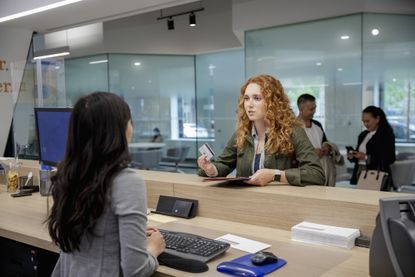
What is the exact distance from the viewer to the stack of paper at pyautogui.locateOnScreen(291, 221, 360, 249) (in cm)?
165

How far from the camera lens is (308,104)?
160 inches

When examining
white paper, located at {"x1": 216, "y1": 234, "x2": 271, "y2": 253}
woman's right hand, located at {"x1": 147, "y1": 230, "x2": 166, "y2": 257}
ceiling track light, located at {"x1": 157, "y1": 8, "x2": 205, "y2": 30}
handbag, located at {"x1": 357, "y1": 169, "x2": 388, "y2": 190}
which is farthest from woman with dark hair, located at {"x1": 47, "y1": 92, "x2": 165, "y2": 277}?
ceiling track light, located at {"x1": 157, "y1": 8, "x2": 205, "y2": 30}

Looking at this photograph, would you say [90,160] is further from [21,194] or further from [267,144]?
[21,194]

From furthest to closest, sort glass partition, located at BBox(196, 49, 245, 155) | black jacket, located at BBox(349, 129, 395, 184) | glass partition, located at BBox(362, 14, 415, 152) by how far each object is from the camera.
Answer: glass partition, located at BBox(196, 49, 245, 155), glass partition, located at BBox(362, 14, 415, 152), black jacket, located at BBox(349, 129, 395, 184)

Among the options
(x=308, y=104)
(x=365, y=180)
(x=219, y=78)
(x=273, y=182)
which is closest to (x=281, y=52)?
(x=308, y=104)

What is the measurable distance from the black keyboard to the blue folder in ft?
0.28

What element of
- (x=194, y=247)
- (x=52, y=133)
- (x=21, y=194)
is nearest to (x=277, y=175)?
(x=194, y=247)

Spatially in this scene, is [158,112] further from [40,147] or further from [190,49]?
[40,147]

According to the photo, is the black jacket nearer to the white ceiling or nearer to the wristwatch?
the white ceiling

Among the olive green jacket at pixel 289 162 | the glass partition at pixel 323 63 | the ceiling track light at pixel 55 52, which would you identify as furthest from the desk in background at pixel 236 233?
the glass partition at pixel 323 63

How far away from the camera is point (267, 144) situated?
2.35 m

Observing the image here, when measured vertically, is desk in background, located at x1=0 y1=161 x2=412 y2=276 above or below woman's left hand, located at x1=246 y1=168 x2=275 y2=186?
below

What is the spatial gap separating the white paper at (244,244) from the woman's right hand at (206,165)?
21.5 inches

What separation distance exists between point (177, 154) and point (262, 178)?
6.09 metres
